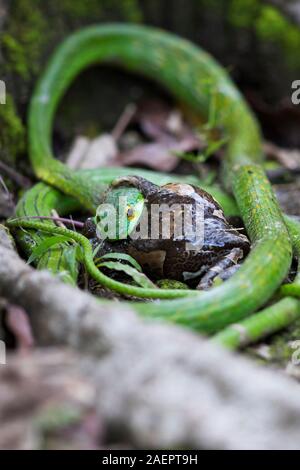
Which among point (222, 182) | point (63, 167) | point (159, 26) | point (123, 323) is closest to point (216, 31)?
point (159, 26)

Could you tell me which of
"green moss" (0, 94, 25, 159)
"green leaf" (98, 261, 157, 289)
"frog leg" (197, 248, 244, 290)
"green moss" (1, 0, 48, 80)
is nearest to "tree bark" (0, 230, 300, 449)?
"green leaf" (98, 261, 157, 289)

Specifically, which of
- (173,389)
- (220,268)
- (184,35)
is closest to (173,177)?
(220,268)

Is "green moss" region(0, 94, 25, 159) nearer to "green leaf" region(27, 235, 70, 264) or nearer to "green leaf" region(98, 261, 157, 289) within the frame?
"green leaf" region(27, 235, 70, 264)

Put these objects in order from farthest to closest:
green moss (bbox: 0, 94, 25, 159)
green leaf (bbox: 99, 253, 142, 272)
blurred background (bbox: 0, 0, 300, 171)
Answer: blurred background (bbox: 0, 0, 300, 171) → green moss (bbox: 0, 94, 25, 159) → green leaf (bbox: 99, 253, 142, 272)

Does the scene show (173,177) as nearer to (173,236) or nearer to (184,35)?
(173,236)

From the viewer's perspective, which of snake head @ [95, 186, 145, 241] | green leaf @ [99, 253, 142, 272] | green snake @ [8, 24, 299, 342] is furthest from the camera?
snake head @ [95, 186, 145, 241]

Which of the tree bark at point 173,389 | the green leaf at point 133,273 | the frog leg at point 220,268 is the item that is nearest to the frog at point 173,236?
the frog leg at point 220,268

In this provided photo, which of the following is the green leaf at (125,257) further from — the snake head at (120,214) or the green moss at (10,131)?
the green moss at (10,131)
